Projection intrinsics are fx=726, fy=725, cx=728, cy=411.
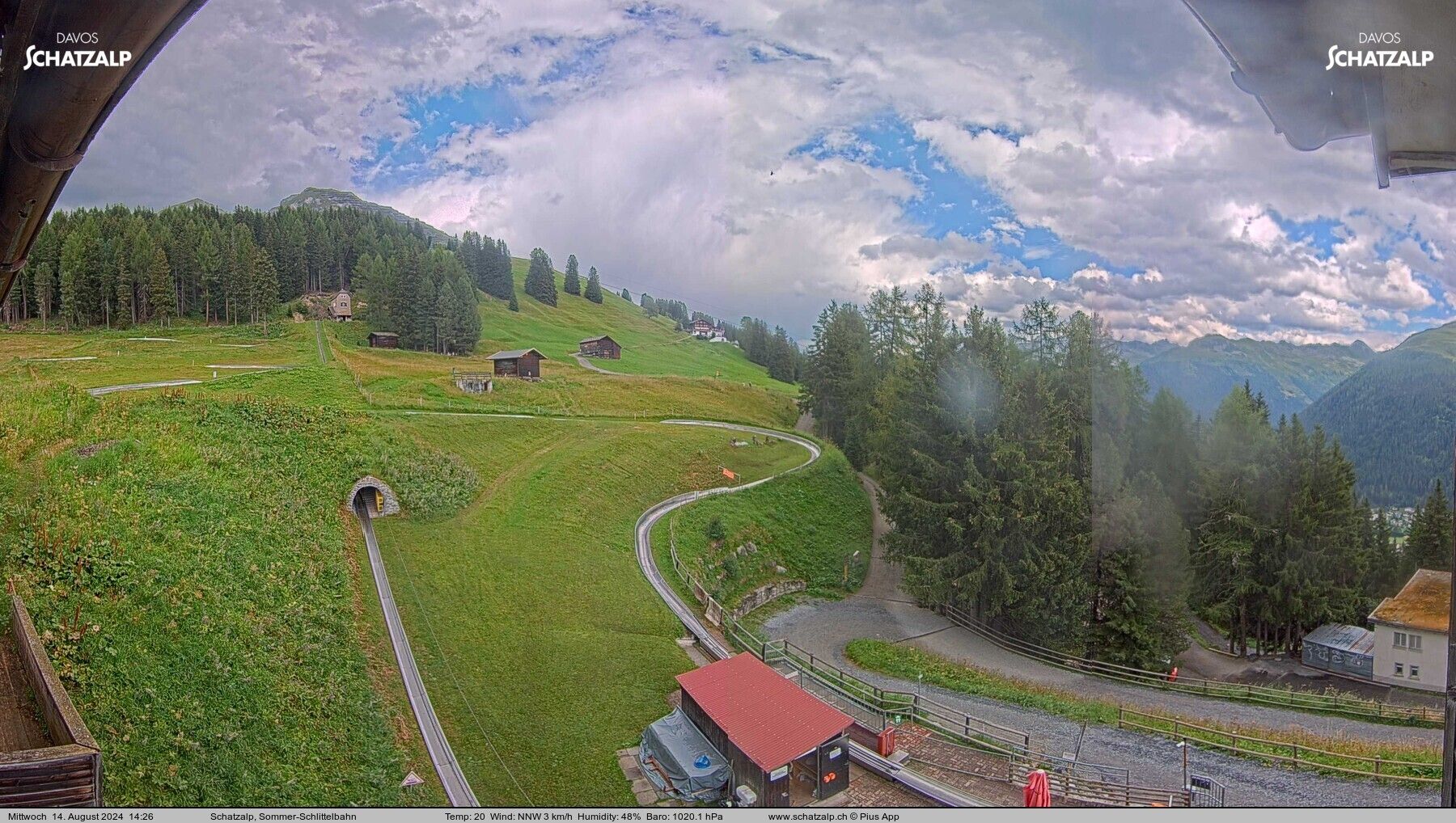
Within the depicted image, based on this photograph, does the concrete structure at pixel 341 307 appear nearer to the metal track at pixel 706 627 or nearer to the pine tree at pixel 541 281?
the pine tree at pixel 541 281

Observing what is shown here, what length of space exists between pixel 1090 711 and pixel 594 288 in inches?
290

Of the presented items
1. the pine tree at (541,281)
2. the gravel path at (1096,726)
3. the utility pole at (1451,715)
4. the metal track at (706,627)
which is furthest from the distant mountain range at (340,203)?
the utility pole at (1451,715)

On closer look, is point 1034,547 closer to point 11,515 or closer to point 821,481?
point 821,481

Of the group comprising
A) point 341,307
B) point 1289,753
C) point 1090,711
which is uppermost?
point 341,307

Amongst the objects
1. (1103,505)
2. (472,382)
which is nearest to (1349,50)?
(472,382)

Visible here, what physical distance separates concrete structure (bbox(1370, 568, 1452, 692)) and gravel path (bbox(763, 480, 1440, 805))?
76cm

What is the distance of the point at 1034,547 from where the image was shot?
10.3 meters

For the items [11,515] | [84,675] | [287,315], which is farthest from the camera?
[287,315]

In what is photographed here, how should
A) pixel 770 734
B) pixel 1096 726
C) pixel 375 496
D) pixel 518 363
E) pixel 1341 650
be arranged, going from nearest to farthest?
pixel 770 734
pixel 375 496
pixel 1096 726
pixel 1341 650
pixel 518 363

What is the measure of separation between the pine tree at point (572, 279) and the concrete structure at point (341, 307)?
237 centimetres

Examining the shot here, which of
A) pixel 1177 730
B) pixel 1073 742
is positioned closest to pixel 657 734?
pixel 1073 742

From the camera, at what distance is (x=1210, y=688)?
9.05m

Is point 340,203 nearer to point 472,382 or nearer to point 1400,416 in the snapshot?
point 472,382
